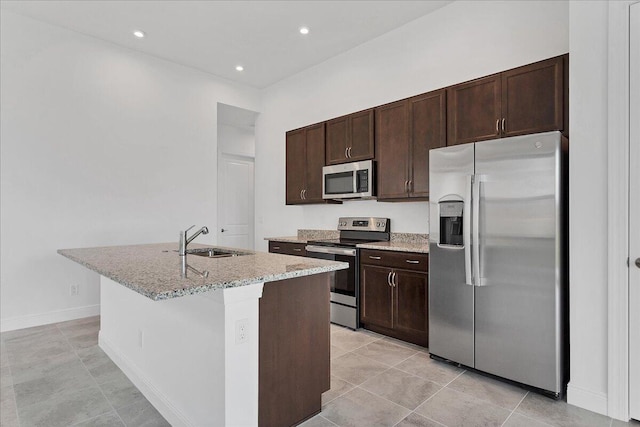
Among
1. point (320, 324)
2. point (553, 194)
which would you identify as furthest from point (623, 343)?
point (320, 324)

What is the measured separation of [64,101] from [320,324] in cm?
390

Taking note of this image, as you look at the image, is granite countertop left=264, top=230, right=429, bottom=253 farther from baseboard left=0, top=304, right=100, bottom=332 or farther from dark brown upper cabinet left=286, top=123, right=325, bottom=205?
baseboard left=0, top=304, right=100, bottom=332

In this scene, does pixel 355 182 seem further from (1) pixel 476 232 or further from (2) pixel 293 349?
(2) pixel 293 349

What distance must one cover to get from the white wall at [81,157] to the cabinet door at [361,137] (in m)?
2.30

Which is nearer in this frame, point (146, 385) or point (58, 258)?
point (146, 385)

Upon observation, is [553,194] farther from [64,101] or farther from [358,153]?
[64,101]

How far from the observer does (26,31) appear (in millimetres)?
3760

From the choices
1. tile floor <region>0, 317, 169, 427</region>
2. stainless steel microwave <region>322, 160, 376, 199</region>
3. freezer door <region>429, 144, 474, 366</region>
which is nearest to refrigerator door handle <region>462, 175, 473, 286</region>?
freezer door <region>429, 144, 474, 366</region>

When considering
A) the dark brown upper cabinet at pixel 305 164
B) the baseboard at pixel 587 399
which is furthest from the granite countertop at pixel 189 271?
the dark brown upper cabinet at pixel 305 164

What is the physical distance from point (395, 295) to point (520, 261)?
1.20 m

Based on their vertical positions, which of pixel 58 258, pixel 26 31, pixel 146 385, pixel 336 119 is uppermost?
pixel 26 31

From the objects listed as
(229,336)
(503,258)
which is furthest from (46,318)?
(503,258)

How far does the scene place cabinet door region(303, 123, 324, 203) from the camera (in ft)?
14.9

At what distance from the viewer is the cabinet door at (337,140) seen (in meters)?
4.22
